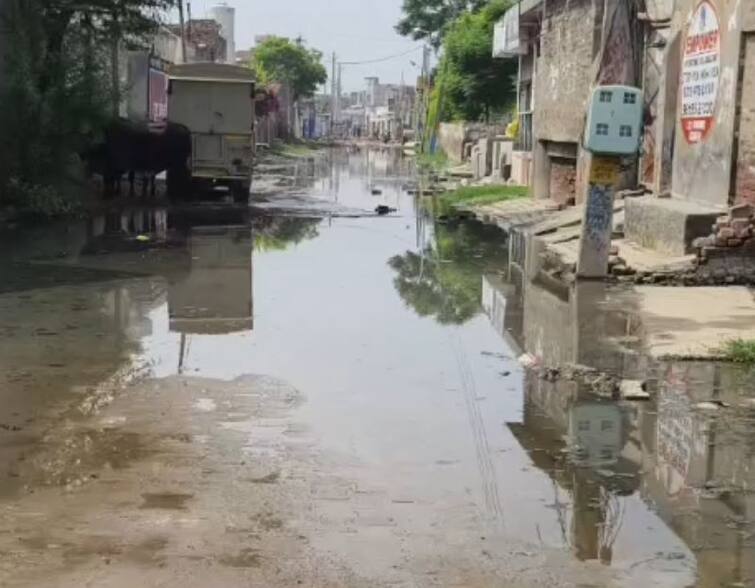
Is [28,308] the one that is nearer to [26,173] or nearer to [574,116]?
[26,173]

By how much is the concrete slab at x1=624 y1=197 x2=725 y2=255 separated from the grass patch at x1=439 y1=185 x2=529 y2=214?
1027 centimetres

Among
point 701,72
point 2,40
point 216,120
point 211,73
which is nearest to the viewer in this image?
point 701,72

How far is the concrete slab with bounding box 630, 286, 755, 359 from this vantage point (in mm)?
9211

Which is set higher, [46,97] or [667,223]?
[46,97]

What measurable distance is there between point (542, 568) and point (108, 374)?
15.2 feet

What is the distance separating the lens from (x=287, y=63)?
286ft

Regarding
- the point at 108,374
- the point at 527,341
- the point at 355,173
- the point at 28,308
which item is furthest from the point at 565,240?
the point at 355,173

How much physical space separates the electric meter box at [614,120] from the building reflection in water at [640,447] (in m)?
2.39

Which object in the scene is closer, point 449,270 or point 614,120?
point 614,120

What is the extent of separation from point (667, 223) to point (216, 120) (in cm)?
1379

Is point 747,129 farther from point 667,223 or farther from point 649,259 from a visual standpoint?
point 649,259

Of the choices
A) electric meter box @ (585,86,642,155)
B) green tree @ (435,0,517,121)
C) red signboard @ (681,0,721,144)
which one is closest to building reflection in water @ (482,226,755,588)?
electric meter box @ (585,86,642,155)

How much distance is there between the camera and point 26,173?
19.7 metres

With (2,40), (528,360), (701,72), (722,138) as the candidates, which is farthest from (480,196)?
(528,360)
